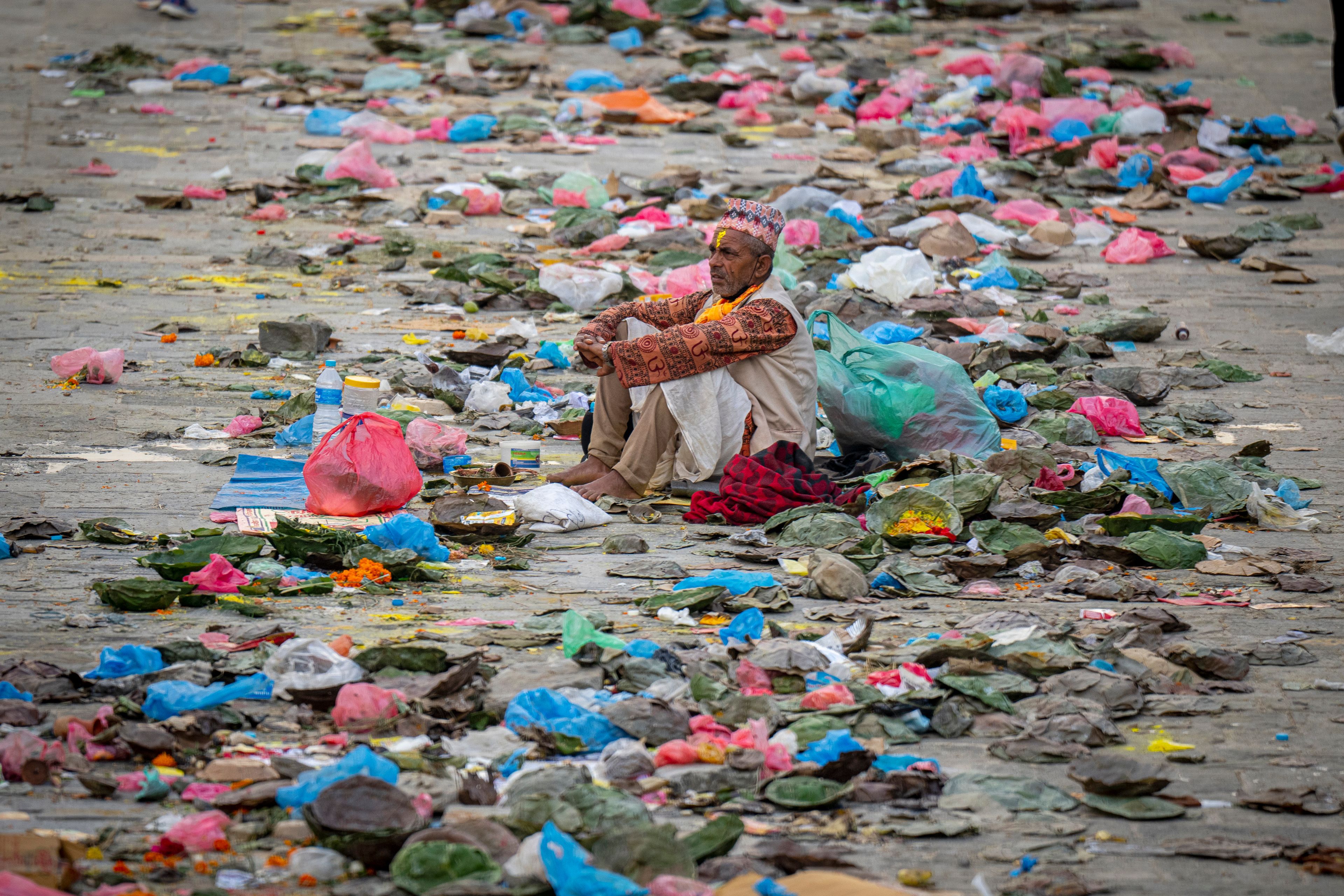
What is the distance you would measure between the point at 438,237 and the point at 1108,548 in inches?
223

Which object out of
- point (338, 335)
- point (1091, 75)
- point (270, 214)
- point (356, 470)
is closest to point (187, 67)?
point (270, 214)

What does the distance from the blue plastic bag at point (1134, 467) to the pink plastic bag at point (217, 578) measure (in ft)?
10.6

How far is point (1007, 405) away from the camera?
6.31 m

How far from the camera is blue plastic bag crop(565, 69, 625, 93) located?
12.9 meters

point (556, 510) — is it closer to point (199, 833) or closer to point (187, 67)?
point (199, 833)

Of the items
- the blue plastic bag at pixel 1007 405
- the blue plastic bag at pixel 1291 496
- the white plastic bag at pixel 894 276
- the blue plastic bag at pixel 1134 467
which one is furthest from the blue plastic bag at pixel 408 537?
the white plastic bag at pixel 894 276

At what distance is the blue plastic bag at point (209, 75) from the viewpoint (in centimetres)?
1283

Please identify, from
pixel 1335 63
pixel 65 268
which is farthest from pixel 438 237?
pixel 1335 63

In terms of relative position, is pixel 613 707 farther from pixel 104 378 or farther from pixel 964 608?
pixel 104 378

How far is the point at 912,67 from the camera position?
44.2 feet

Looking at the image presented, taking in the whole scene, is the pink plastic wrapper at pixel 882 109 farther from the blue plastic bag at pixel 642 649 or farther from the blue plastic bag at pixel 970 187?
the blue plastic bag at pixel 642 649

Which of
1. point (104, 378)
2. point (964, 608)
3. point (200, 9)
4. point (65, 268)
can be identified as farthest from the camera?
point (200, 9)

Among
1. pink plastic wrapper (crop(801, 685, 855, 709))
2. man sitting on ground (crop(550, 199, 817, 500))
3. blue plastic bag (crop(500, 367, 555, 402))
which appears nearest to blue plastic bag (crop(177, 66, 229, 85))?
blue plastic bag (crop(500, 367, 555, 402))

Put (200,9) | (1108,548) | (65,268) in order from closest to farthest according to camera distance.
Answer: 1. (1108,548)
2. (65,268)
3. (200,9)
